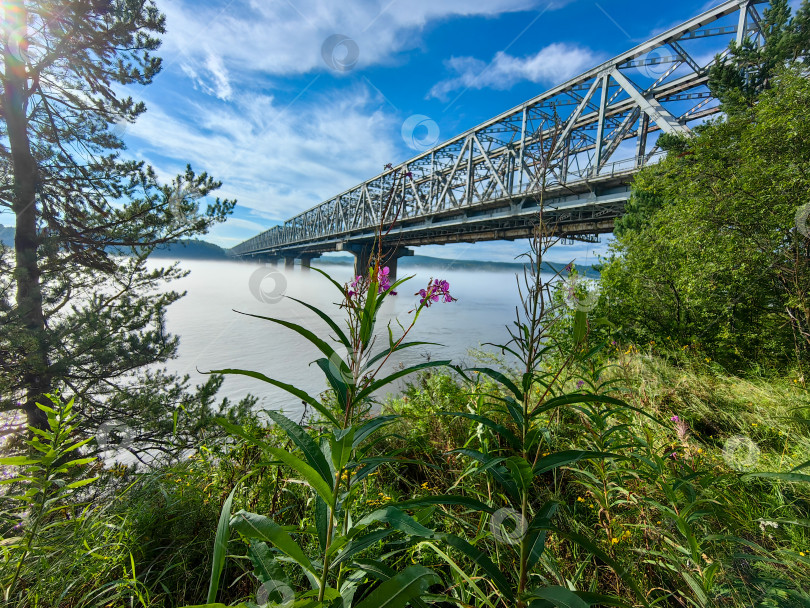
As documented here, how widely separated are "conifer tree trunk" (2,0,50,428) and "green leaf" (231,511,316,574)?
4.94m

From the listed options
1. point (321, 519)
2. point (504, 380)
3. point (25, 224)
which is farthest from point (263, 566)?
point (25, 224)

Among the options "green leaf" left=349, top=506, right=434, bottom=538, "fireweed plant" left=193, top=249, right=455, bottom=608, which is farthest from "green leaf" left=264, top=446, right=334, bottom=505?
"green leaf" left=349, top=506, right=434, bottom=538

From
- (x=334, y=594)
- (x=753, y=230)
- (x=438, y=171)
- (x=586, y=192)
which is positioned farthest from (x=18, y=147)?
(x=438, y=171)

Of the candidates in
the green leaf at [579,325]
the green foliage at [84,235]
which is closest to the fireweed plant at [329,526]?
the green leaf at [579,325]

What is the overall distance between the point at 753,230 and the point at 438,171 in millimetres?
27316

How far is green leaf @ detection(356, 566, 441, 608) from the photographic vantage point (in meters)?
0.63

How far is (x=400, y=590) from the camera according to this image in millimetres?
643

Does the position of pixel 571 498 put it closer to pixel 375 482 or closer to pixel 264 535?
pixel 375 482

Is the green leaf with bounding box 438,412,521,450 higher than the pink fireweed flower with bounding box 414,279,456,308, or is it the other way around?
the pink fireweed flower with bounding box 414,279,456,308

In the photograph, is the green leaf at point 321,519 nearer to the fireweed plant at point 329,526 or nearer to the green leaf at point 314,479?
the fireweed plant at point 329,526

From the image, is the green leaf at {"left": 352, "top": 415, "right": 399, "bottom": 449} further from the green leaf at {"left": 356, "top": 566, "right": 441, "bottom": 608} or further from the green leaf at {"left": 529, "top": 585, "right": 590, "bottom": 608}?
the green leaf at {"left": 529, "top": 585, "right": 590, "bottom": 608}

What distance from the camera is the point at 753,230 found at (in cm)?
545

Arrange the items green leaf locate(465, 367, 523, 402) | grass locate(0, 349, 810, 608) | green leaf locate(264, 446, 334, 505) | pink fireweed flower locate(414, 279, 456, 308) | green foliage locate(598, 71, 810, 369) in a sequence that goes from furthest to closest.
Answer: green foliage locate(598, 71, 810, 369) → pink fireweed flower locate(414, 279, 456, 308) → grass locate(0, 349, 810, 608) → green leaf locate(465, 367, 523, 402) → green leaf locate(264, 446, 334, 505)

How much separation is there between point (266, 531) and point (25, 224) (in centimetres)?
623
